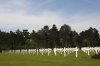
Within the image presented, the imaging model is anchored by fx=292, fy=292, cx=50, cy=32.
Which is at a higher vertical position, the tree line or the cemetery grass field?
the tree line

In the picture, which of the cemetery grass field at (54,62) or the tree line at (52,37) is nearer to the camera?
the cemetery grass field at (54,62)

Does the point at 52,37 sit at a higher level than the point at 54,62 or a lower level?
higher

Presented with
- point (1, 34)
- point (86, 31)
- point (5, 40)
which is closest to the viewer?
point (5, 40)

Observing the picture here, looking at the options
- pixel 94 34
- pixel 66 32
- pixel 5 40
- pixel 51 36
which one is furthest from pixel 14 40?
pixel 94 34

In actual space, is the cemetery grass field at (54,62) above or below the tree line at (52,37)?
below

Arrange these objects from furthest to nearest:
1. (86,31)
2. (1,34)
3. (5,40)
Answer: (86,31), (1,34), (5,40)

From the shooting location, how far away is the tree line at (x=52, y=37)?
14038 centimetres

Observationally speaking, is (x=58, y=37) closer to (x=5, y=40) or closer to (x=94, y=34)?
(x=94, y=34)

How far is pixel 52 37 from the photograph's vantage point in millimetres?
153250

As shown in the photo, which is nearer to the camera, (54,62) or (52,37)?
(54,62)

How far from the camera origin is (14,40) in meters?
142

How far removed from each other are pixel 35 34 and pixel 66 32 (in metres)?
18.2

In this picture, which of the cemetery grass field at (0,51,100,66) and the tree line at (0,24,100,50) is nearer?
the cemetery grass field at (0,51,100,66)

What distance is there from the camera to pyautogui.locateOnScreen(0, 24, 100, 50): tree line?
14038cm
